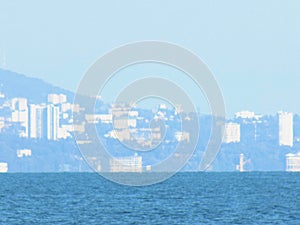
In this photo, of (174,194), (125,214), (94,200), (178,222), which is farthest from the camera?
(174,194)

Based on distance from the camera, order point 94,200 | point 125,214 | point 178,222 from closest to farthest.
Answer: point 178,222
point 125,214
point 94,200

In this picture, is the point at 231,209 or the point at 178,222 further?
the point at 231,209

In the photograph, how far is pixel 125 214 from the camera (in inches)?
3152

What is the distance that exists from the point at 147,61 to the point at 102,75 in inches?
136

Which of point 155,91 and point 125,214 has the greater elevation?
point 155,91

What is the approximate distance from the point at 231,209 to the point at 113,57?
1327cm

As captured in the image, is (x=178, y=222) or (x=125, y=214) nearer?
(x=178, y=222)

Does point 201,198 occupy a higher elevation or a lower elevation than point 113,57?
lower

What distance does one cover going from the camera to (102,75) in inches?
3474

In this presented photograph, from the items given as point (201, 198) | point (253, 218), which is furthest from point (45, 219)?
point (201, 198)

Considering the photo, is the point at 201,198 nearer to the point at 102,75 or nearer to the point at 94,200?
the point at 94,200

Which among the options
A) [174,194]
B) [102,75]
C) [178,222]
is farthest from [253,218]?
[174,194]

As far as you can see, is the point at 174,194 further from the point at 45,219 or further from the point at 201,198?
the point at 45,219

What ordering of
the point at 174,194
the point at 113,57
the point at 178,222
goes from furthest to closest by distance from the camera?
the point at 174,194 < the point at 113,57 < the point at 178,222
